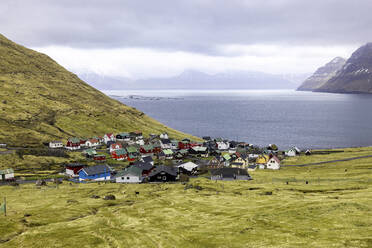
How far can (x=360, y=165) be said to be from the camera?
115 metres

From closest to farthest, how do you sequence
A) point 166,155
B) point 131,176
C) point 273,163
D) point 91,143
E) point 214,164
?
point 131,176 → point 273,163 → point 214,164 → point 166,155 → point 91,143

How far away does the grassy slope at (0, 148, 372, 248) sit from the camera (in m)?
42.4

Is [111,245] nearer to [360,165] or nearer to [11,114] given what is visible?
[360,165]

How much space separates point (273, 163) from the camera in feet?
411

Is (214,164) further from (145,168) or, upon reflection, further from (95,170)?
(95,170)

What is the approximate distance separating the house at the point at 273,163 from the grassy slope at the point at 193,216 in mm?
35877

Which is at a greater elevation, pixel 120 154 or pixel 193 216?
pixel 193 216

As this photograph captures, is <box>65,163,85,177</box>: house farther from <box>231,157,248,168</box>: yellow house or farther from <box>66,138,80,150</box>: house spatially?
<box>231,157,248,168</box>: yellow house

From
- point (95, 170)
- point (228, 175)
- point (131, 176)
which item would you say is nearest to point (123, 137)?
point (95, 170)

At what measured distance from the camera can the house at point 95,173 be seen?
3986 inches

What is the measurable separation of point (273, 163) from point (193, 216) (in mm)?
77032

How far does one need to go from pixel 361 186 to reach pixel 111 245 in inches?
2687

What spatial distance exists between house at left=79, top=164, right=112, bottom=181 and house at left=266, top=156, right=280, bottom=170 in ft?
215

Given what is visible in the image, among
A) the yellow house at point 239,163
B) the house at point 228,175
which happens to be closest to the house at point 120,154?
the yellow house at point 239,163
